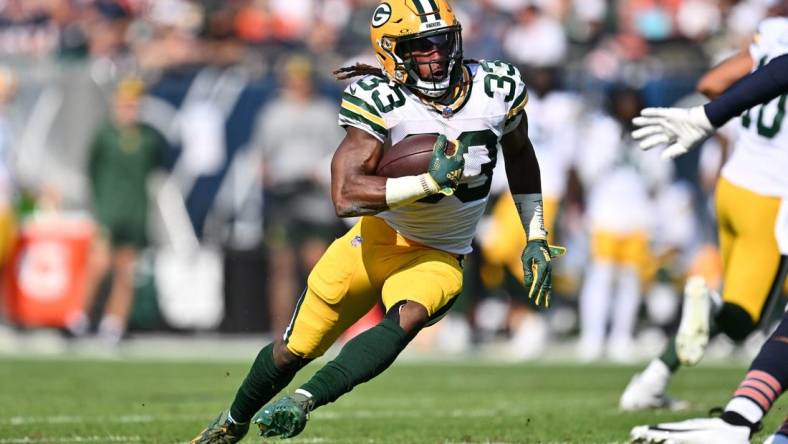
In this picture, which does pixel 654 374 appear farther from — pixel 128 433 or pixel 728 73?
pixel 128 433

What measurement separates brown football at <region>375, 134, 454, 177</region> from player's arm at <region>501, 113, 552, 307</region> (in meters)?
0.43

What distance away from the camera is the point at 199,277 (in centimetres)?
1199

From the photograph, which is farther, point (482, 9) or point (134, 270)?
point (482, 9)

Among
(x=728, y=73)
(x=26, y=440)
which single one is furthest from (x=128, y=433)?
(x=728, y=73)

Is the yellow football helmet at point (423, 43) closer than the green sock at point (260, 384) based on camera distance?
Yes

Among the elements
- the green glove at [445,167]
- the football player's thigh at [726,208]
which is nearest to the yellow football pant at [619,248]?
the football player's thigh at [726,208]

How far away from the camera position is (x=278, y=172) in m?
11.6

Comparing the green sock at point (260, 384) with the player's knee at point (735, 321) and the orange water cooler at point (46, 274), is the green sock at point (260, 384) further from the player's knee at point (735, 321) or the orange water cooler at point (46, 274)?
the orange water cooler at point (46, 274)

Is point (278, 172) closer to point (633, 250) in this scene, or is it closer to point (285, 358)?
point (633, 250)

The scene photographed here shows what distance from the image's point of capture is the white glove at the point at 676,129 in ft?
15.2

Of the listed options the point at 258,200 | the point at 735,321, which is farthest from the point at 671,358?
the point at 258,200

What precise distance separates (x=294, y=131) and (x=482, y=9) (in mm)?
3703

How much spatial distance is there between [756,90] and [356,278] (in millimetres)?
1486

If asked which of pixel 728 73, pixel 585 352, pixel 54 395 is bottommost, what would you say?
pixel 585 352
